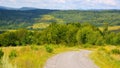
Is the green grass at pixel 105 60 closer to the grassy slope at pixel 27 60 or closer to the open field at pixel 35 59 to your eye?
the open field at pixel 35 59

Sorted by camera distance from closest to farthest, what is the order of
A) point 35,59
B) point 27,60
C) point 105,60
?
point 27,60 < point 35,59 < point 105,60

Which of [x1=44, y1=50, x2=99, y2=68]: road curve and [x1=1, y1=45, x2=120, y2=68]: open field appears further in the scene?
[x1=44, y1=50, x2=99, y2=68]: road curve

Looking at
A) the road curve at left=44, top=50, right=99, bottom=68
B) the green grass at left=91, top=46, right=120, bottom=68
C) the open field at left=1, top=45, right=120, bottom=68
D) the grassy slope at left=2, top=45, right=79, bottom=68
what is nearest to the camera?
the grassy slope at left=2, top=45, right=79, bottom=68

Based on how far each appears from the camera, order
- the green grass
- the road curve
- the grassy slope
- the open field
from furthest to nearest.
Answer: the green grass < the road curve < the open field < the grassy slope

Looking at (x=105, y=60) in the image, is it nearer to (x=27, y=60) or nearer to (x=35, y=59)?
(x=35, y=59)

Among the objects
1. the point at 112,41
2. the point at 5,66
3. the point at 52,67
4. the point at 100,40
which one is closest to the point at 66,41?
the point at 100,40

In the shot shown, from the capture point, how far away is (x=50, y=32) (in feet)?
385

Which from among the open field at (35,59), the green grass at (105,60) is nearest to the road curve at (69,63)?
the open field at (35,59)

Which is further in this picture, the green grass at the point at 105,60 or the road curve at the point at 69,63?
the green grass at the point at 105,60

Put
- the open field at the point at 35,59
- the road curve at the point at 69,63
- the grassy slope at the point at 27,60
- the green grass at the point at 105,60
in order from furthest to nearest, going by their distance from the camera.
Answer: the green grass at the point at 105,60, the road curve at the point at 69,63, the open field at the point at 35,59, the grassy slope at the point at 27,60

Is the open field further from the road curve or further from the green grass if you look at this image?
the road curve

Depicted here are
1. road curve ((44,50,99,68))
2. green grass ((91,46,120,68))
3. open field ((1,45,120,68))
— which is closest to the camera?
open field ((1,45,120,68))

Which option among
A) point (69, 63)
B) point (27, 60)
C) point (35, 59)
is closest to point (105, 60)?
point (69, 63)

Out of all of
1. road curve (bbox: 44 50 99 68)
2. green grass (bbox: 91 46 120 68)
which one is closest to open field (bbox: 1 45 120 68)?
green grass (bbox: 91 46 120 68)
